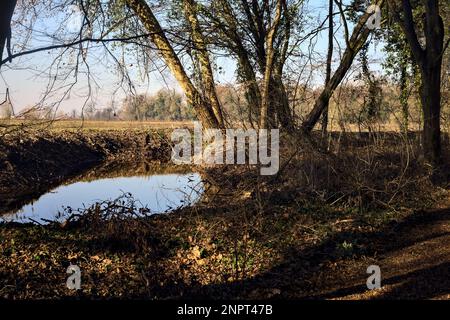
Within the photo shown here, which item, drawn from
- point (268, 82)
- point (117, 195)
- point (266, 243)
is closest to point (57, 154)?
point (117, 195)

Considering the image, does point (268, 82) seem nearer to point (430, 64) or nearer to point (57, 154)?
point (430, 64)

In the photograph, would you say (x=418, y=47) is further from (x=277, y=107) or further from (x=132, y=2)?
(x=132, y=2)

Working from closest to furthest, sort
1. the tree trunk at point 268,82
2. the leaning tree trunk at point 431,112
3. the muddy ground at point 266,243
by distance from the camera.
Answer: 1. the muddy ground at point 266,243
2. the tree trunk at point 268,82
3. the leaning tree trunk at point 431,112

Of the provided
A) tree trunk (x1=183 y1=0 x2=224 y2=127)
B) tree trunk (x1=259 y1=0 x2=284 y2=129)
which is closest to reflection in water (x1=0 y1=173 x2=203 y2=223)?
tree trunk (x1=259 y1=0 x2=284 y2=129)

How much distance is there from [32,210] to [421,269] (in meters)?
9.39

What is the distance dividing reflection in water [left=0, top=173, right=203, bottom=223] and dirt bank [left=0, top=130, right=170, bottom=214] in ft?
2.99

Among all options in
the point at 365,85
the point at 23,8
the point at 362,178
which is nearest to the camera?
the point at 23,8

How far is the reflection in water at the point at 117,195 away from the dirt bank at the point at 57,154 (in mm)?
912

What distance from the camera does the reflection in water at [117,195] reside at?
9.02m

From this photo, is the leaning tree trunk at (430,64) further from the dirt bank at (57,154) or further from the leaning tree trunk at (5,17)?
the dirt bank at (57,154)

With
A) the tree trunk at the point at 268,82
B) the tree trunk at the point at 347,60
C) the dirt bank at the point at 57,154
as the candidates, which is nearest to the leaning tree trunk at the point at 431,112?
the tree trunk at the point at 347,60

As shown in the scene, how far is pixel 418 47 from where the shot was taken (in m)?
12.1

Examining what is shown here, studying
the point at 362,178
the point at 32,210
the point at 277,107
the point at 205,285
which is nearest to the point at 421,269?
the point at 205,285

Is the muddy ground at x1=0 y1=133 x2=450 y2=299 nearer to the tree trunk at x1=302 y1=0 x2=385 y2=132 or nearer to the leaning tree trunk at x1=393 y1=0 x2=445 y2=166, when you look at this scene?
the leaning tree trunk at x1=393 y1=0 x2=445 y2=166
